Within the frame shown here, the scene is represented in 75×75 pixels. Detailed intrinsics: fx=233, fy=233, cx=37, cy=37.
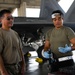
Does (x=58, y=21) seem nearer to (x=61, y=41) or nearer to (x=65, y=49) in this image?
(x=61, y=41)

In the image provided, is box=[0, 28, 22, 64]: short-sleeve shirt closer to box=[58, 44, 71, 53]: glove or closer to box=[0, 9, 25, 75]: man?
box=[0, 9, 25, 75]: man

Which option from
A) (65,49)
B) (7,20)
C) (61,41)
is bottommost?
(65,49)

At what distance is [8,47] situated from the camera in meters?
3.32

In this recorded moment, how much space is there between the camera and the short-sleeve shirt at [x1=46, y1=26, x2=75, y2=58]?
13.7 ft

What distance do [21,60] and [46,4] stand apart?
21.6ft

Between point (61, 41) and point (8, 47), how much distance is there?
4.06ft

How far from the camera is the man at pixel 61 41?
13.5 feet

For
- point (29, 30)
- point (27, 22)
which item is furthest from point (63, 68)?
point (29, 30)

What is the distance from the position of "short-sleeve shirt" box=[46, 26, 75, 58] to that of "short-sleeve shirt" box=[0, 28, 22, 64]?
3.40ft

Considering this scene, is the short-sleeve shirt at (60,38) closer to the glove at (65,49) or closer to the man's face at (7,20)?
the glove at (65,49)

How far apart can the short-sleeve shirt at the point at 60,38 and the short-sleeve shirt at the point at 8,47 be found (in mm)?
1035

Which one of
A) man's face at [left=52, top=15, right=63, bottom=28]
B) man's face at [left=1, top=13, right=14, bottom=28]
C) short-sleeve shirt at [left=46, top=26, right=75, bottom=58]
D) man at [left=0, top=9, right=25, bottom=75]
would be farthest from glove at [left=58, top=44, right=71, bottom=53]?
man's face at [left=1, top=13, right=14, bottom=28]

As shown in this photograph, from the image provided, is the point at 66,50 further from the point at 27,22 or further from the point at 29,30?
the point at 29,30

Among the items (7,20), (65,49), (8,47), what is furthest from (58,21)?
(8,47)
